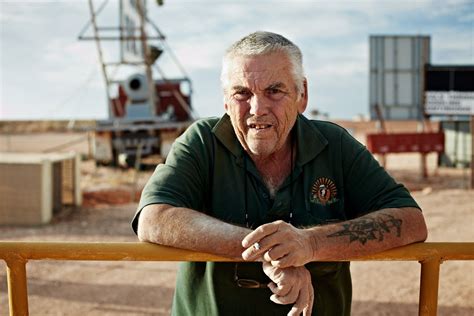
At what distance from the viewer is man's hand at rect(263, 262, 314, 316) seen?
6.18ft

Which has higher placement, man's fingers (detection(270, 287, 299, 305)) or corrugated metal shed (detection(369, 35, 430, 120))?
man's fingers (detection(270, 287, 299, 305))

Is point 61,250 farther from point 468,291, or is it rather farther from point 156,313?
point 468,291

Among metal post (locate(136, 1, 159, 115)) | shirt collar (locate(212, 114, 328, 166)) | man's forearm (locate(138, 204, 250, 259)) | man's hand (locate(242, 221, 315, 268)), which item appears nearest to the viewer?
man's hand (locate(242, 221, 315, 268))

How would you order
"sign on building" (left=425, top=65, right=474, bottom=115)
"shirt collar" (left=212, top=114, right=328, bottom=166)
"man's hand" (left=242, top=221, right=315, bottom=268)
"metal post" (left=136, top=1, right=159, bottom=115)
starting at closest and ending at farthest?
"man's hand" (left=242, top=221, right=315, bottom=268), "shirt collar" (left=212, top=114, right=328, bottom=166), "sign on building" (left=425, top=65, right=474, bottom=115), "metal post" (left=136, top=1, right=159, bottom=115)

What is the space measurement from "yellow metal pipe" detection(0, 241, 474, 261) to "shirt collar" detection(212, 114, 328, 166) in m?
0.51

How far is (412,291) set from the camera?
5.42 meters

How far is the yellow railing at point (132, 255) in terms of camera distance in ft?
6.16

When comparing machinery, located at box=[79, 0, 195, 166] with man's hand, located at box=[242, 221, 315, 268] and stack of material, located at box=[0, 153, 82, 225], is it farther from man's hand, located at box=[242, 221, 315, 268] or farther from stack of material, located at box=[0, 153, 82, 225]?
man's hand, located at box=[242, 221, 315, 268]

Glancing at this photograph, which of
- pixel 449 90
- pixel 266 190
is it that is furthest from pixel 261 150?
pixel 449 90

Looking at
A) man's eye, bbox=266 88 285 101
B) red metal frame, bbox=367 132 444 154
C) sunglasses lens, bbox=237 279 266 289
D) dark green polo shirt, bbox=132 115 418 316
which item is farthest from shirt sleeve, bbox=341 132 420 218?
red metal frame, bbox=367 132 444 154

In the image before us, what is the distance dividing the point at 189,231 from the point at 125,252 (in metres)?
0.23

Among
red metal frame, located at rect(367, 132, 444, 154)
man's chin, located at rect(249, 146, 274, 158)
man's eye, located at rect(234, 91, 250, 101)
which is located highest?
man's eye, located at rect(234, 91, 250, 101)

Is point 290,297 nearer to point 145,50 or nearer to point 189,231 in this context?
point 189,231

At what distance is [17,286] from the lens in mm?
1929
